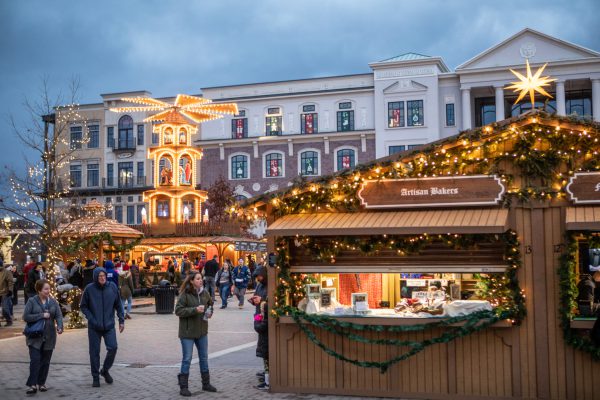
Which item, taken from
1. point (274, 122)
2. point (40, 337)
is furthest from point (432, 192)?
point (274, 122)

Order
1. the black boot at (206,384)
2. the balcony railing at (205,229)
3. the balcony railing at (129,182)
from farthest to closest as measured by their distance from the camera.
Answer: the balcony railing at (129,182) → the balcony railing at (205,229) → the black boot at (206,384)

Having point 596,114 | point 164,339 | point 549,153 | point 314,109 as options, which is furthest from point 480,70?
point 549,153

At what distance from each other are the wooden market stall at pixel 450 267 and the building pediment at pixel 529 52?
1553 inches

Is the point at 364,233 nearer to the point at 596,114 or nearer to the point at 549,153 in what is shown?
the point at 549,153

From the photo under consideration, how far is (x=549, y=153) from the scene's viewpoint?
961cm

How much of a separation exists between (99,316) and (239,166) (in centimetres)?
4426

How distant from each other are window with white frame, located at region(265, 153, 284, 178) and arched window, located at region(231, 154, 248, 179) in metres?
1.66

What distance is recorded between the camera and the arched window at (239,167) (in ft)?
179

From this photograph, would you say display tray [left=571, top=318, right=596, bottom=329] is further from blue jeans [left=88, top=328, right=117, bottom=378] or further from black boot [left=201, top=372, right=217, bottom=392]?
blue jeans [left=88, top=328, right=117, bottom=378]

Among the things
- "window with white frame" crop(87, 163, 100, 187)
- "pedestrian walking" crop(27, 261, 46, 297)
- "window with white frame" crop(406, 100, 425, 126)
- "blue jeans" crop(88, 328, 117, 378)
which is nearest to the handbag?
"blue jeans" crop(88, 328, 117, 378)

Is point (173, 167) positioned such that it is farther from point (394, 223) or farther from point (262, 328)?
point (394, 223)

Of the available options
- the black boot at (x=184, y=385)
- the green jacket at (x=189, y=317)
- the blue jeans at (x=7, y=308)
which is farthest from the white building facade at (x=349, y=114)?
the black boot at (x=184, y=385)

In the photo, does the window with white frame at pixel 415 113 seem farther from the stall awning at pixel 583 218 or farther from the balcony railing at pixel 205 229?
the stall awning at pixel 583 218

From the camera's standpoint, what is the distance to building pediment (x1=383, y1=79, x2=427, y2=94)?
49.3 metres
